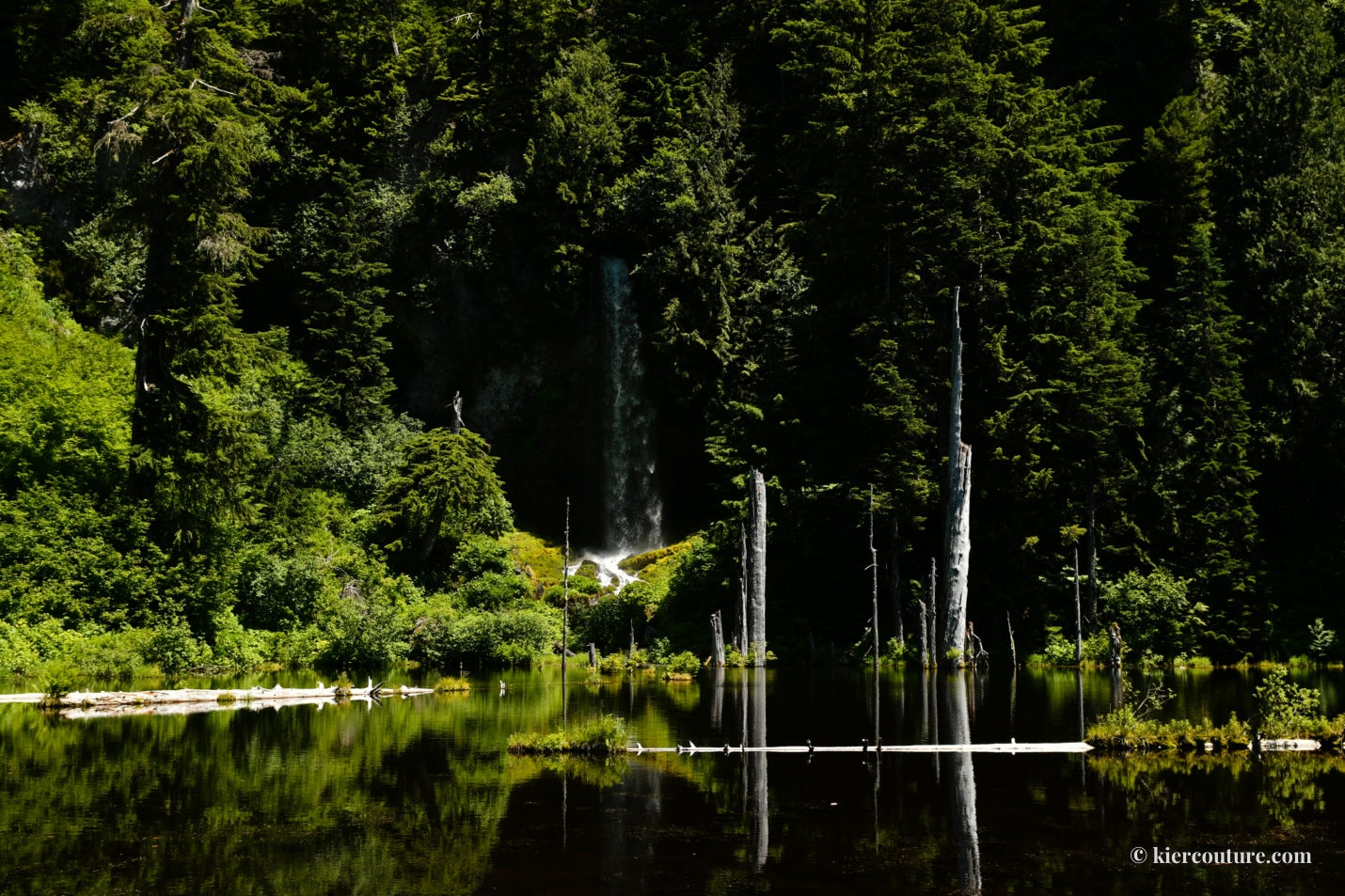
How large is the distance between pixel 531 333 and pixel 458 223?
6.00 metres

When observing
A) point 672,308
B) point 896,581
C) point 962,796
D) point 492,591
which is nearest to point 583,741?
point 962,796

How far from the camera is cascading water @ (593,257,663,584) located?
158 feet

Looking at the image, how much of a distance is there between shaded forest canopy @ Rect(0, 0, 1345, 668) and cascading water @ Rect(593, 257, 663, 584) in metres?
0.87

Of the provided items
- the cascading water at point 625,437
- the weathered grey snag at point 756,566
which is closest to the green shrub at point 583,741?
the weathered grey snag at point 756,566

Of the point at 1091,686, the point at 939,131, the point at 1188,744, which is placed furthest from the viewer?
the point at 939,131

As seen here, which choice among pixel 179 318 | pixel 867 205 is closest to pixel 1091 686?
pixel 867 205

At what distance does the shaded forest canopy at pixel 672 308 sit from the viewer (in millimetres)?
34719

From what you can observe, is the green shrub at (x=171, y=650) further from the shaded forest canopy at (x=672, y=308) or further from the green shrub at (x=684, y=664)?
the green shrub at (x=684, y=664)

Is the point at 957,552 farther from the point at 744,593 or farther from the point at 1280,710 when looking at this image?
the point at 1280,710

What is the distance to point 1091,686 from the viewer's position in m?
28.5

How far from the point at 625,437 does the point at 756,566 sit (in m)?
13.5

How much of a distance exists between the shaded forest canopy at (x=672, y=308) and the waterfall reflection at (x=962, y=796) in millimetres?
16635

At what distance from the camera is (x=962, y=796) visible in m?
14.2

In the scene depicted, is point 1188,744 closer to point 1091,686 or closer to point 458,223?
point 1091,686
